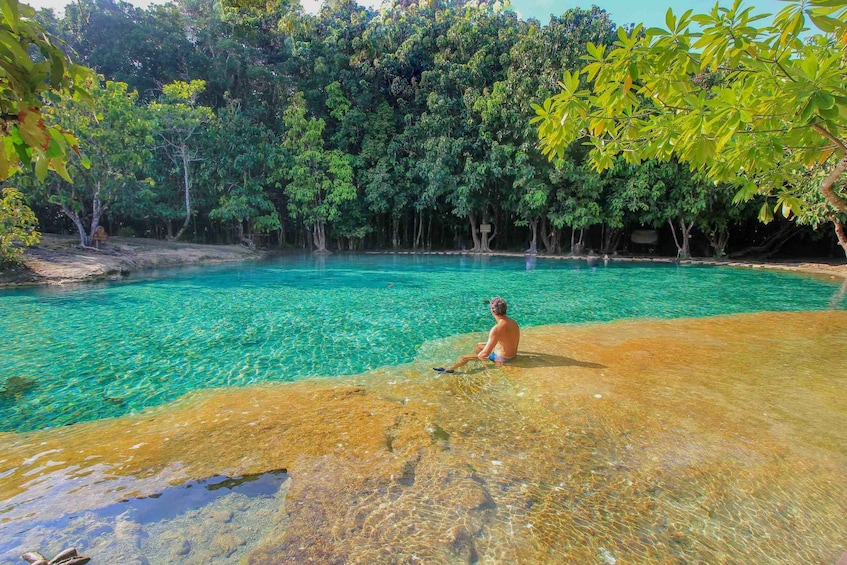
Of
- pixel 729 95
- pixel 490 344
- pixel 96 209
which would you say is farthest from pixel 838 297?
pixel 96 209

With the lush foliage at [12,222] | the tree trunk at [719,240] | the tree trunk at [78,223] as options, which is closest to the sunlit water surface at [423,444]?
the lush foliage at [12,222]

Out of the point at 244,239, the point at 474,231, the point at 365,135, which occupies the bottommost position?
the point at 244,239

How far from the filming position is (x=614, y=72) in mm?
2600

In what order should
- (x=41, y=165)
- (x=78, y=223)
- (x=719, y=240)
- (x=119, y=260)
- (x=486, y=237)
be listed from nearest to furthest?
(x=41, y=165) → (x=119, y=260) → (x=78, y=223) → (x=719, y=240) → (x=486, y=237)

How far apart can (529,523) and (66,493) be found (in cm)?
320

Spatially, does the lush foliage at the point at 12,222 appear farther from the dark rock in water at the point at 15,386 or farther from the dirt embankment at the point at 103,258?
the dark rock in water at the point at 15,386

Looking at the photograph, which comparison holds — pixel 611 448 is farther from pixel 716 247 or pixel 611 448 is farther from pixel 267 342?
pixel 716 247

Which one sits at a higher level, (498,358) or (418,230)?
(418,230)

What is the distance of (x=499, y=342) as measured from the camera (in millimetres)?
6141

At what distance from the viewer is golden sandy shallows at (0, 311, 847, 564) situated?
8.48ft

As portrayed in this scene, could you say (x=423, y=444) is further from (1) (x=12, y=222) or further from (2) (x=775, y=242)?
(2) (x=775, y=242)

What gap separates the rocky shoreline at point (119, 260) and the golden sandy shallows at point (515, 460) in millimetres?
11555

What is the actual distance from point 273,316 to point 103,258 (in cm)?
990

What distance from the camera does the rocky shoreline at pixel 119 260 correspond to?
1315 cm
